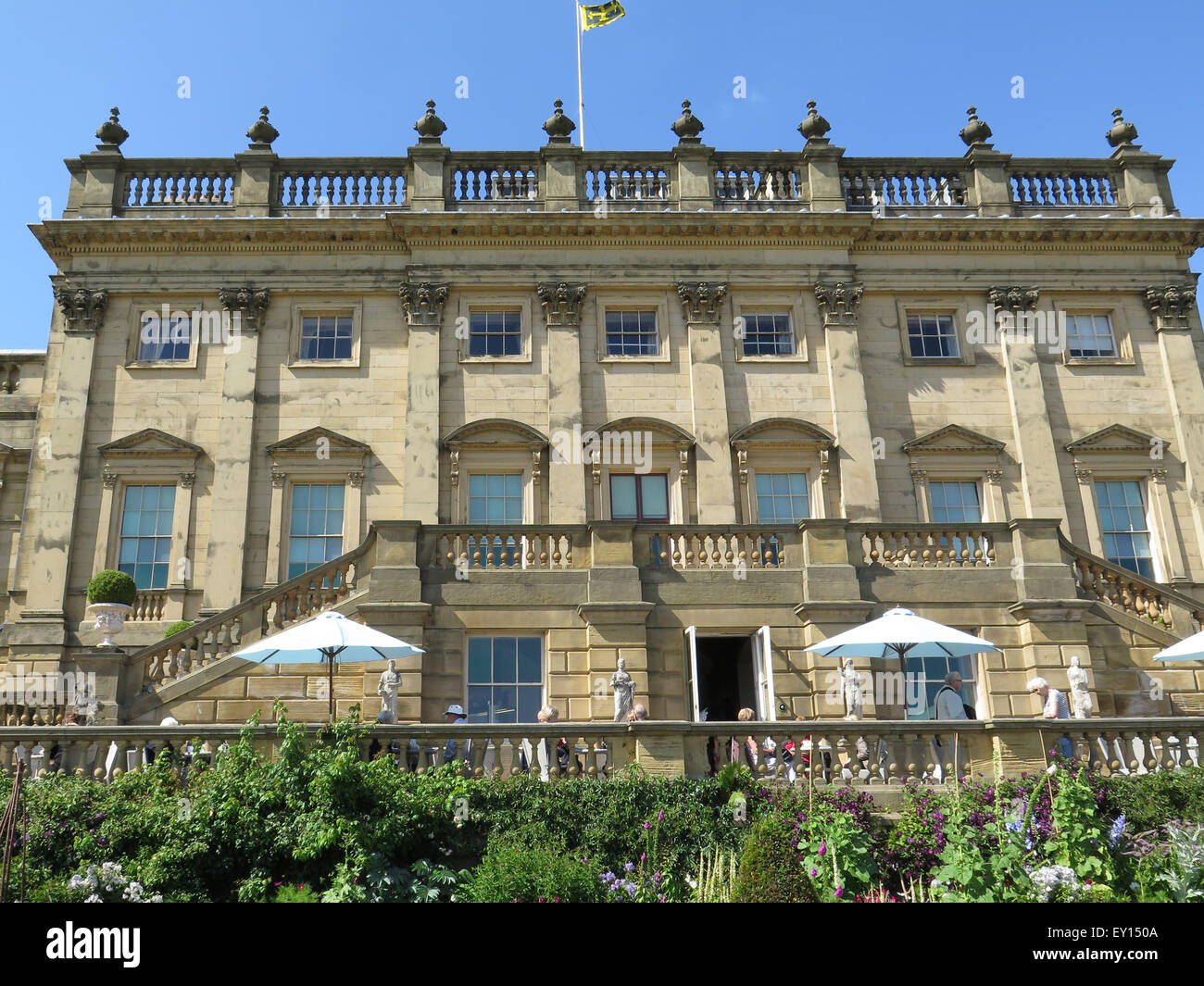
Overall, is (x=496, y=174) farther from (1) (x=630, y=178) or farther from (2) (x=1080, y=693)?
(2) (x=1080, y=693)

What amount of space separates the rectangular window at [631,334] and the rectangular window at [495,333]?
2.38m

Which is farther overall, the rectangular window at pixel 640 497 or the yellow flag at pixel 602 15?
the yellow flag at pixel 602 15

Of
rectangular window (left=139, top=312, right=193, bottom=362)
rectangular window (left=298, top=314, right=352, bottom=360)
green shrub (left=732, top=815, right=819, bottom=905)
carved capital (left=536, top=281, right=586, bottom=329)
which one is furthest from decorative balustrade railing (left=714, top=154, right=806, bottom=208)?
green shrub (left=732, top=815, right=819, bottom=905)

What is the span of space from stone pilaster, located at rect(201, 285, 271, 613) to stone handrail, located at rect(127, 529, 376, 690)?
498cm

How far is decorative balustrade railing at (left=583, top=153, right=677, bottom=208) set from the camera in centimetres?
2770

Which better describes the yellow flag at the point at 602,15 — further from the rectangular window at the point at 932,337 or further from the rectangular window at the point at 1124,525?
the rectangular window at the point at 1124,525

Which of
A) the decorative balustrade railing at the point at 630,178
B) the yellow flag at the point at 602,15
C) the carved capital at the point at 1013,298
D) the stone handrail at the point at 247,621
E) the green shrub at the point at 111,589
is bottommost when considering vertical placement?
the stone handrail at the point at 247,621

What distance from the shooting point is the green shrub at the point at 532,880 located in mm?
10289

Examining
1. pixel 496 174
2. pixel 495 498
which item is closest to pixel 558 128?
pixel 496 174

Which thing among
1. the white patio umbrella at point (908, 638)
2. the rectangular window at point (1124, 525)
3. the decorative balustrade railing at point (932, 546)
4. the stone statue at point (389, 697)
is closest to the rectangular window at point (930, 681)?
the decorative balustrade railing at point (932, 546)

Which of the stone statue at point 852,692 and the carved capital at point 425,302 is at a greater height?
the carved capital at point 425,302

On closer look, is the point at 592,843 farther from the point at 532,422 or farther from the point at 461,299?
the point at 461,299

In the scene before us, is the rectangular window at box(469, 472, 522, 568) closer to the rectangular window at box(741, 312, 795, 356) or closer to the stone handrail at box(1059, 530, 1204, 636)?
the rectangular window at box(741, 312, 795, 356)
